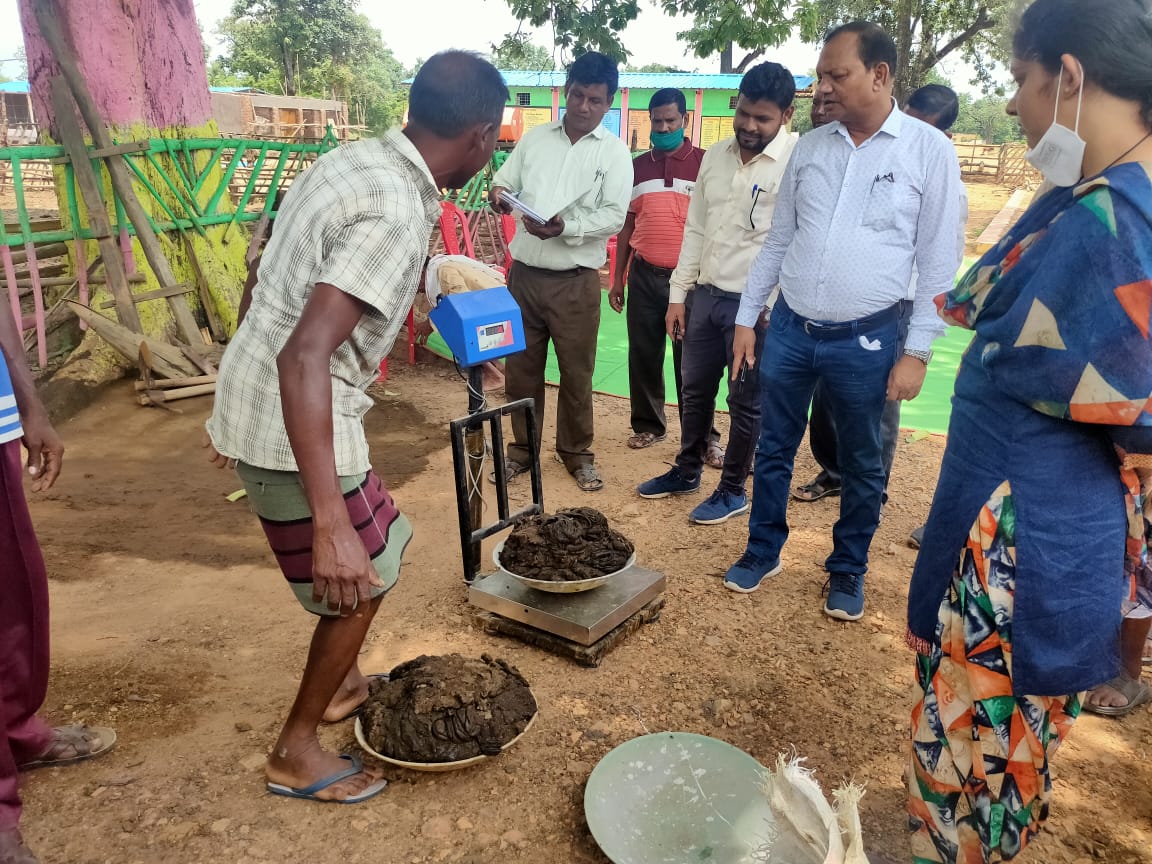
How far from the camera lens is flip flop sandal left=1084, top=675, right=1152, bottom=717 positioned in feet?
8.32

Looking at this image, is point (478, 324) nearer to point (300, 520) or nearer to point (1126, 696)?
point (300, 520)

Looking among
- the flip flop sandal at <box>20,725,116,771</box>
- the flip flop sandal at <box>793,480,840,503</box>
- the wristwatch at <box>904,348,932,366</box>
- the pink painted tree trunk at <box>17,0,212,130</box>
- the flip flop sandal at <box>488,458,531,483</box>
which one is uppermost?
the pink painted tree trunk at <box>17,0,212,130</box>

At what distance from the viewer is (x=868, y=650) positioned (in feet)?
9.57

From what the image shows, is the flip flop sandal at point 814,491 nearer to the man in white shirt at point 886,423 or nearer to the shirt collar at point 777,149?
the man in white shirt at point 886,423

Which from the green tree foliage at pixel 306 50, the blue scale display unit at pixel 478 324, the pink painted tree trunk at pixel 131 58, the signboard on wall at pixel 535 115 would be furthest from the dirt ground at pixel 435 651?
the green tree foliage at pixel 306 50

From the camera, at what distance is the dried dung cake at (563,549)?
285 cm

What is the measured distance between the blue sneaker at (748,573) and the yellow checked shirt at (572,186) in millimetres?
1767

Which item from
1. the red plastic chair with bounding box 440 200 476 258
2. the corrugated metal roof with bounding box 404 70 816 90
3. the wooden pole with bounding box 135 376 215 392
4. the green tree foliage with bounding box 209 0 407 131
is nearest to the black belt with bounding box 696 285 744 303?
the red plastic chair with bounding box 440 200 476 258

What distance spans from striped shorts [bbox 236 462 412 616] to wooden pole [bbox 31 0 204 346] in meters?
4.69

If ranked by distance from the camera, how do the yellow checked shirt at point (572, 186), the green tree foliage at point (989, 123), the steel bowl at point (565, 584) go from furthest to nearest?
1. the green tree foliage at point (989, 123)
2. the yellow checked shirt at point (572, 186)
3. the steel bowl at point (565, 584)

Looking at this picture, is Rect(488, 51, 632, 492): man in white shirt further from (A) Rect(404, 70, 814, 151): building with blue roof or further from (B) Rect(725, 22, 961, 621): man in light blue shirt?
(A) Rect(404, 70, 814, 151): building with blue roof

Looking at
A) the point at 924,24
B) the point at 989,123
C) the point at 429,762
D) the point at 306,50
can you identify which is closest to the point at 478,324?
the point at 429,762

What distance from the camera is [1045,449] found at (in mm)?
1379

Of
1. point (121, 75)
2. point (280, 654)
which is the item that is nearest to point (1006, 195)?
point (121, 75)
